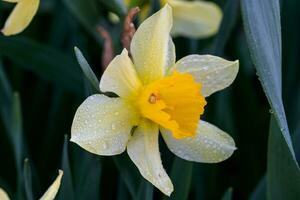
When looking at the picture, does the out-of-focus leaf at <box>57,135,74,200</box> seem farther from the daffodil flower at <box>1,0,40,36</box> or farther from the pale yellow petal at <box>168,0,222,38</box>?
the pale yellow petal at <box>168,0,222,38</box>

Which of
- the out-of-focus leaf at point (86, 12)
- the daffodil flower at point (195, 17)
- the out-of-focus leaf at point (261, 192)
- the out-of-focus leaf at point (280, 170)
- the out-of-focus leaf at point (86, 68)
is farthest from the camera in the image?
the daffodil flower at point (195, 17)

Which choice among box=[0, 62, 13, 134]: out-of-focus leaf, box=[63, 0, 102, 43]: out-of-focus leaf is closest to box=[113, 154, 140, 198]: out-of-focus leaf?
box=[0, 62, 13, 134]: out-of-focus leaf

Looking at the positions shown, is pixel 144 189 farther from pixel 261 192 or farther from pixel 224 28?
pixel 224 28

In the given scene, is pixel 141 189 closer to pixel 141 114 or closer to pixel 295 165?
pixel 141 114

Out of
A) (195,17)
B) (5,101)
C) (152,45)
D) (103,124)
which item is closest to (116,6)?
(152,45)

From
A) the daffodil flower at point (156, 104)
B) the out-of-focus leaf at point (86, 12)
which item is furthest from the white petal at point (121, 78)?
the out-of-focus leaf at point (86, 12)

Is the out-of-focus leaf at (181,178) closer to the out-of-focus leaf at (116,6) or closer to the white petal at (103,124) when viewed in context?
the white petal at (103,124)
